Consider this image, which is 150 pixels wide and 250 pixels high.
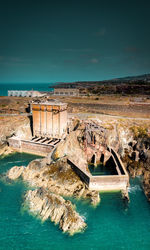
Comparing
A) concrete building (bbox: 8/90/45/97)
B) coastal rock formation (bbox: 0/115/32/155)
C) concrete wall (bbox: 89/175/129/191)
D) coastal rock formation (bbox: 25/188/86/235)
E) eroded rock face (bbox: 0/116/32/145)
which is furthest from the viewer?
concrete building (bbox: 8/90/45/97)

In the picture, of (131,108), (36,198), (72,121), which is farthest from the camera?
(131,108)

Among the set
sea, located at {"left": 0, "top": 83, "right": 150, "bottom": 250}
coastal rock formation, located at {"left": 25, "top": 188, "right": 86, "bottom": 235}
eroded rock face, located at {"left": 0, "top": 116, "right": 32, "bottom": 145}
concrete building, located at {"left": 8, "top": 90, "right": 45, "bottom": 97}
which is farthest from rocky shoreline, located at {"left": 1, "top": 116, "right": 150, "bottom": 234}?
concrete building, located at {"left": 8, "top": 90, "right": 45, "bottom": 97}

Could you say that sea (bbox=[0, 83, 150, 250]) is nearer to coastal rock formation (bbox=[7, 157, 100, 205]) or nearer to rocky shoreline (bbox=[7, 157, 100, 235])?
rocky shoreline (bbox=[7, 157, 100, 235])

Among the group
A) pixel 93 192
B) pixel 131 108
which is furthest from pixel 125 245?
pixel 131 108

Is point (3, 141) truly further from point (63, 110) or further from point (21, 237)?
point (21, 237)

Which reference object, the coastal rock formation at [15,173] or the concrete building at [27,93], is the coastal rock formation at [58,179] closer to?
the coastal rock formation at [15,173]

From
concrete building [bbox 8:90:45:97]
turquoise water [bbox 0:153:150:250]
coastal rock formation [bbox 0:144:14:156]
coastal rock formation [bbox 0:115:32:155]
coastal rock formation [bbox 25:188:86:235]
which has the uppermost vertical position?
concrete building [bbox 8:90:45:97]
